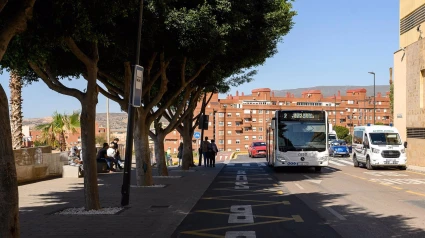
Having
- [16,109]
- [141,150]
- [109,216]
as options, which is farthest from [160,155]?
[109,216]

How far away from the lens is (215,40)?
17.9 metres

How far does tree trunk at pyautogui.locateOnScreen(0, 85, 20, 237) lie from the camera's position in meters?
6.59

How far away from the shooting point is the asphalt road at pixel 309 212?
31.3 ft

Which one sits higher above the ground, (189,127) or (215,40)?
(215,40)

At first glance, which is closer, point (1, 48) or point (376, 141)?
point (1, 48)

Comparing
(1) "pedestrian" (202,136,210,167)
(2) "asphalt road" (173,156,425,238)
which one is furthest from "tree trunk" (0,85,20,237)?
(1) "pedestrian" (202,136,210,167)

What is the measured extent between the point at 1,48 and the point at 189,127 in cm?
2737

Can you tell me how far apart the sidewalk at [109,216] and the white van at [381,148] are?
13.8m

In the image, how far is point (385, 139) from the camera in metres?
30.6

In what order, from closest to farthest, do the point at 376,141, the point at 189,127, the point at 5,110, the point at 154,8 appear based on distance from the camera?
the point at 5,110
the point at 154,8
the point at 376,141
the point at 189,127

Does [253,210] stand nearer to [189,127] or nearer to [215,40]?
[215,40]

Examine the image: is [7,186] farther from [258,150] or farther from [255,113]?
[255,113]

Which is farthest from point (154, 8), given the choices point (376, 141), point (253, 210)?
point (376, 141)

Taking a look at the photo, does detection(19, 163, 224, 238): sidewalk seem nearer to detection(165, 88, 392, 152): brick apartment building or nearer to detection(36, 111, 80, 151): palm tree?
detection(36, 111, 80, 151): palm tree
